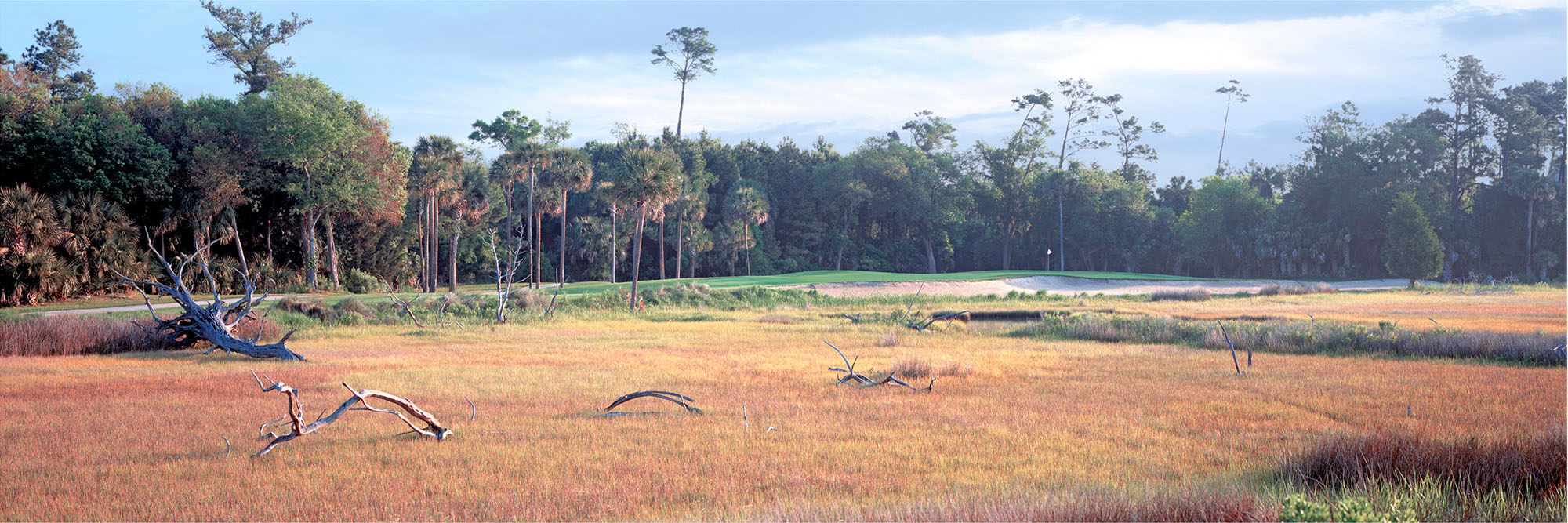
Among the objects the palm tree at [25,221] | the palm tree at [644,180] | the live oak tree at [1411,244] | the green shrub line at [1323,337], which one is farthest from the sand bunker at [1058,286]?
the palm tree at [25,221]

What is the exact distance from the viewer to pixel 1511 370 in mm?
15375

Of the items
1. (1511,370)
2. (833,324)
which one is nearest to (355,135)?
(833,324)

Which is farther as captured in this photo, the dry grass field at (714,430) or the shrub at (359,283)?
the shrub at (359,283)

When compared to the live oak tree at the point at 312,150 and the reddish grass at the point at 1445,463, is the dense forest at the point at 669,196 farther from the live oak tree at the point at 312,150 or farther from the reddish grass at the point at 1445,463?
the reddish grass at the point at 1445,463

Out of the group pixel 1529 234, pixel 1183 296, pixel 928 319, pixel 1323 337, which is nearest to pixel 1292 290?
pixel 1183 296

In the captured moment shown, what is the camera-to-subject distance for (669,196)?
4162 cm

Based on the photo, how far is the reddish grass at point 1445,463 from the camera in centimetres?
720

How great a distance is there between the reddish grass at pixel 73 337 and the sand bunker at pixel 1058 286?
31.1m

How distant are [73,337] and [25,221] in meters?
18.3

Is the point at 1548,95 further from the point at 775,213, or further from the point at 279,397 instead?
the point at 279,397

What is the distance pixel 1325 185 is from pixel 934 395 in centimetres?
6978

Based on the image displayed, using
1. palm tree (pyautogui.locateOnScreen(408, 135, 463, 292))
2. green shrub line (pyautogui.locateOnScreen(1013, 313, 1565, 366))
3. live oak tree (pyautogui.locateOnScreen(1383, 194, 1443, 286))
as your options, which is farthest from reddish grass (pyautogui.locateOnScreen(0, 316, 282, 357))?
live oak tree (pyautogui.locateOnScreen(1383, 194, 1443, 286))

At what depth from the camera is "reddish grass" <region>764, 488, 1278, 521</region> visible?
6027mm

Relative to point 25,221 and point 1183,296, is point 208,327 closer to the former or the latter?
point 25,221
